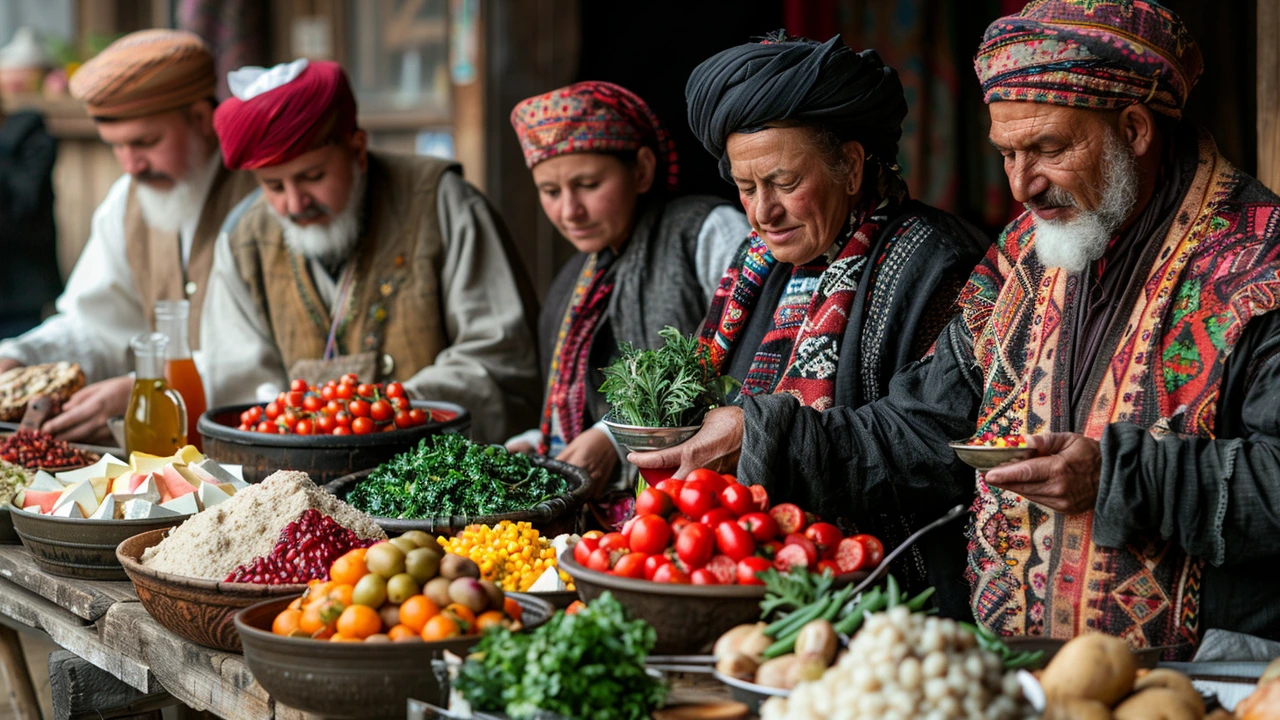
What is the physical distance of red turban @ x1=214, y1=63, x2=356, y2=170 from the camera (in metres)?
4.30

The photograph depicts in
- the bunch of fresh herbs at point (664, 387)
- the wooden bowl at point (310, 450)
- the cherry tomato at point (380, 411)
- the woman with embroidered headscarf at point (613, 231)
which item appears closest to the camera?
the bunch of fresh herbs at point (664, 387)

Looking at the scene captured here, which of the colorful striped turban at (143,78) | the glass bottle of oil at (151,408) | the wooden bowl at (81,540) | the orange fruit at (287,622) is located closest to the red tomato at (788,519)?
the orange fruit at (287,622)

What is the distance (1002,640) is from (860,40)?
434 cm

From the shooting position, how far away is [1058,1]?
7.84ft

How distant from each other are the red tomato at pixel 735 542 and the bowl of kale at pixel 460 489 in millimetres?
924

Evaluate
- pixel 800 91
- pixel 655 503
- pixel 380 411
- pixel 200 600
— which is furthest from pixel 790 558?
pixel 380 411

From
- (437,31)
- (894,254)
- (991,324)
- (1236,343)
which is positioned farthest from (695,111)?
(437,31)

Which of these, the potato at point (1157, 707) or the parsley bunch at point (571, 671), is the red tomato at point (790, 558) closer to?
the parsley bunch at point (571, 671)

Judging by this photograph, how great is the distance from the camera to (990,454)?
214cm

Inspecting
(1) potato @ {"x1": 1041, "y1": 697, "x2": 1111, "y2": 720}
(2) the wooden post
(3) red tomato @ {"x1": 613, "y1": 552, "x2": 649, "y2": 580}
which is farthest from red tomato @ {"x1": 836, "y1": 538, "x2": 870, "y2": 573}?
(2) the wooden post

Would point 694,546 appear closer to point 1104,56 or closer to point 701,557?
point 701,557

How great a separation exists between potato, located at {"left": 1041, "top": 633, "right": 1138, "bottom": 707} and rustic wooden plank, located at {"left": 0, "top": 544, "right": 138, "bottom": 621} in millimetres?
1982

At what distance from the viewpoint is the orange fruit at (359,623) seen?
1.93m

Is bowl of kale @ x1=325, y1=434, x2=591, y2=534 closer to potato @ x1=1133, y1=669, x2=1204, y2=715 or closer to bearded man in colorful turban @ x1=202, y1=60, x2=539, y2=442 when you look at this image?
bearded man in colorful turban @ x1=202, y1=60, x2=539, y2=442
